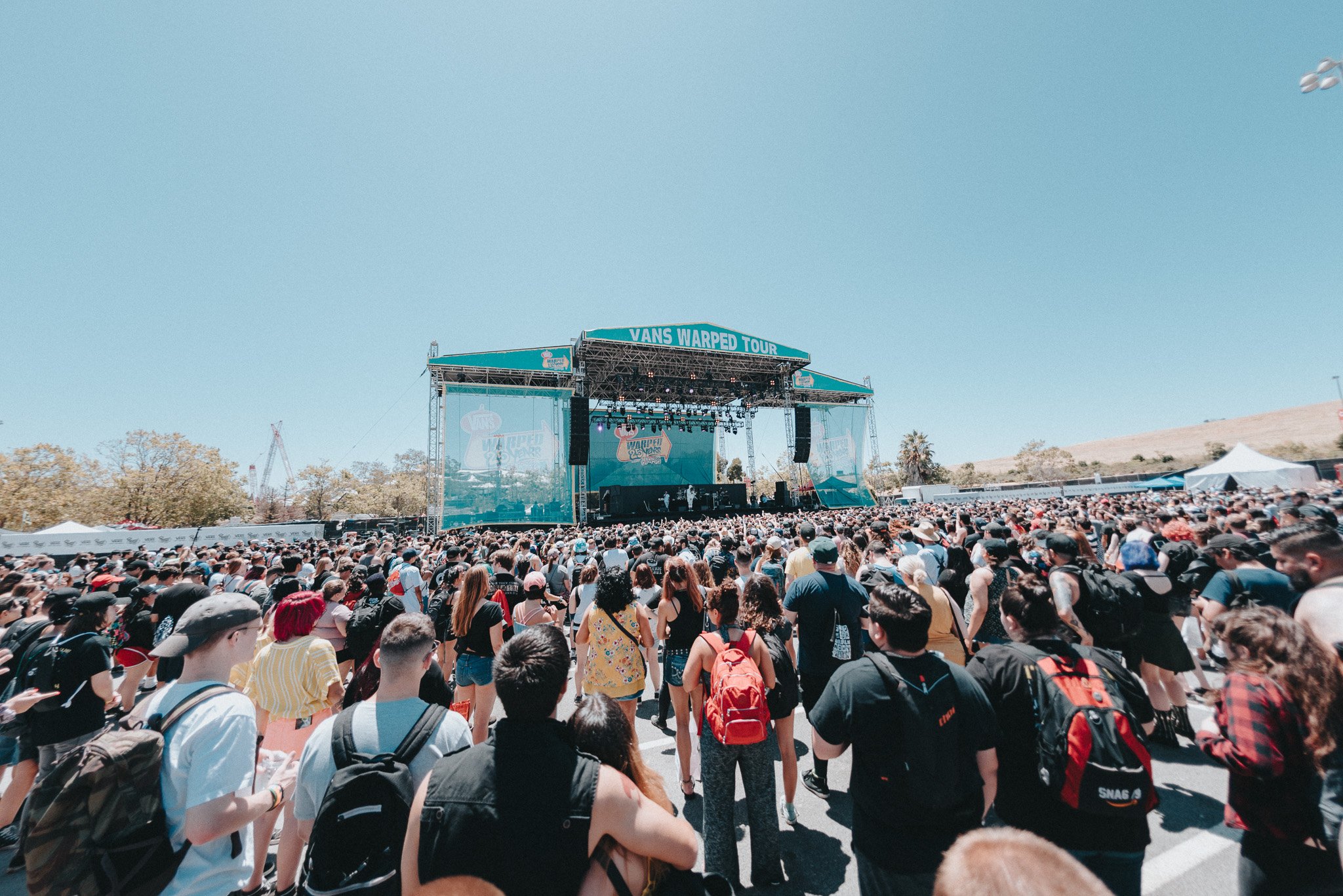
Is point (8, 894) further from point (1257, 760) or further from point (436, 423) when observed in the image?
point (436, 423)

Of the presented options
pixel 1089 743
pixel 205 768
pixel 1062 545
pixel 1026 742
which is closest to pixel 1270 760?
pixel 1089 743

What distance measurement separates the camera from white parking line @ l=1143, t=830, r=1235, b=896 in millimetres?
2662

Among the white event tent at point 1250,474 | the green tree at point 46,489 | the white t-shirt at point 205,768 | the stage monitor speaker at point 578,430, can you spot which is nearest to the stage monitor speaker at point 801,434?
the stage monitor speaker at point 578,430

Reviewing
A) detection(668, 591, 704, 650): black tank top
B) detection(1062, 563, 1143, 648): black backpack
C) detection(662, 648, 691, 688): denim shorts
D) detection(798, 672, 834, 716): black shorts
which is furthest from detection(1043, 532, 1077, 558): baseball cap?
detection(662, 648, 691, 688): denim shorts

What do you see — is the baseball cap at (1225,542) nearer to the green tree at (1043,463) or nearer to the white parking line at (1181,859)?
the white parking line at (1181,859)

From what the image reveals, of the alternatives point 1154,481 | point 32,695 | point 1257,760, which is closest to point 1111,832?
point 1257,760

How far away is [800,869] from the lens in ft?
9.55

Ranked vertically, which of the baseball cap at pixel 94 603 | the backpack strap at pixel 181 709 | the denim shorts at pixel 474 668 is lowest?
the denim shorts at pixel 474 668

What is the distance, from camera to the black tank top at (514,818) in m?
1.24

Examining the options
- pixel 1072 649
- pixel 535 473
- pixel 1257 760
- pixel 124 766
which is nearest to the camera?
pixel 124 766

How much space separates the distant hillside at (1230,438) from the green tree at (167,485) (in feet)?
308

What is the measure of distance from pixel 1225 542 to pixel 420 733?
5.90 metres

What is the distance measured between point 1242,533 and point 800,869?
7775mm

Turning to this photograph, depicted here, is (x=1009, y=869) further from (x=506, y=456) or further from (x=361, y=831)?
(x=506, y=456)
